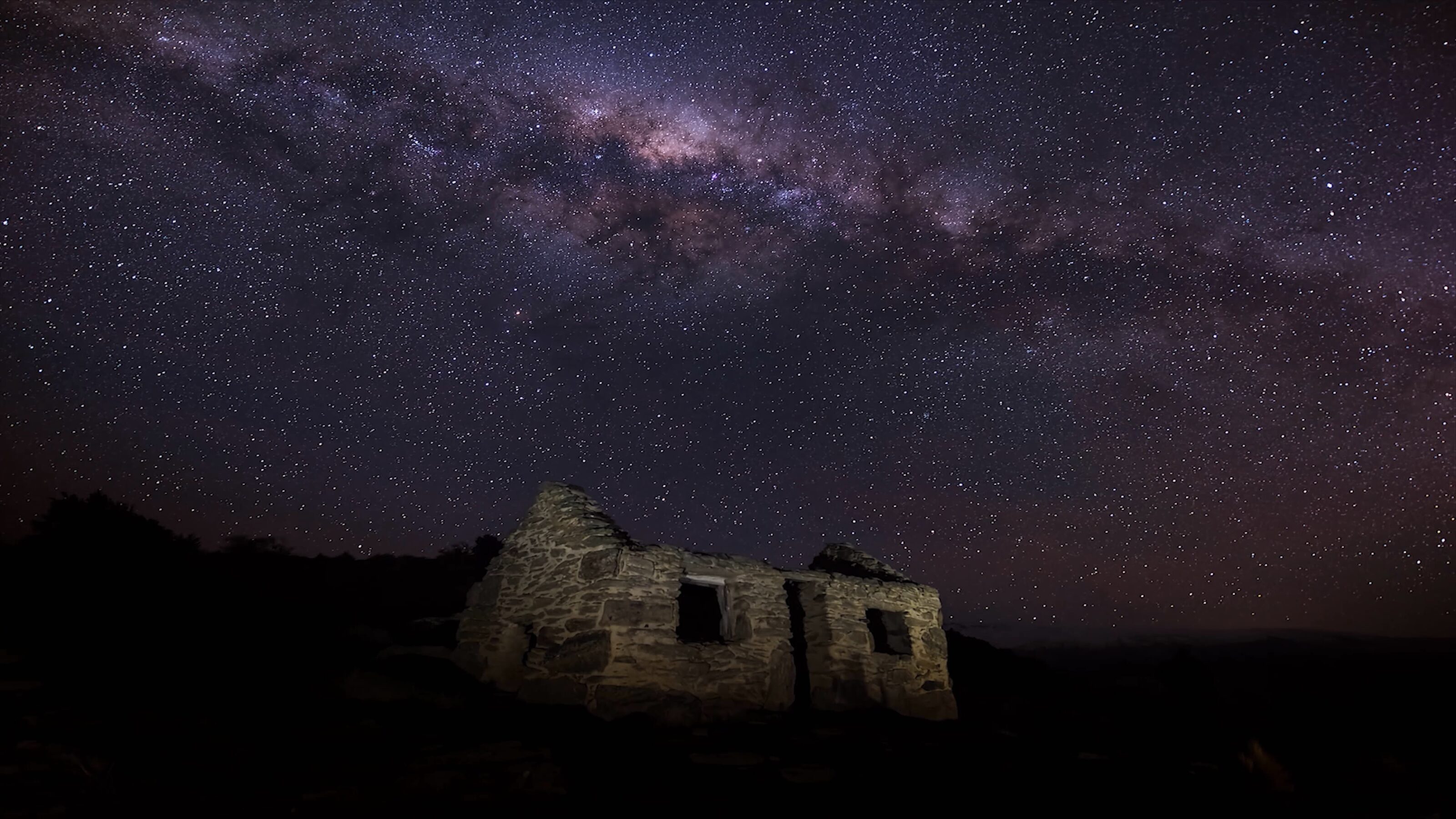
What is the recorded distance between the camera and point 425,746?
24.0ft

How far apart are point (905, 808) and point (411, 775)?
16.4ft

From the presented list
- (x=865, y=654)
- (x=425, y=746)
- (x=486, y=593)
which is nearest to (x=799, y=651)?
(x=865, y=654)

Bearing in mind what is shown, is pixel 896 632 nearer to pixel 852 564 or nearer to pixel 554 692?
pixel 852 564

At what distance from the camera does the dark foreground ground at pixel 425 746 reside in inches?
233

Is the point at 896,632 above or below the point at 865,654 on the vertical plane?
above

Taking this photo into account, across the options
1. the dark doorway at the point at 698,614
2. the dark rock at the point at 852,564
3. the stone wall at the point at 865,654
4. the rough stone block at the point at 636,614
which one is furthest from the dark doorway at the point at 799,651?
the dark doorway at the point at 698,614

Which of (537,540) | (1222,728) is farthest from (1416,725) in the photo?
(537,540)

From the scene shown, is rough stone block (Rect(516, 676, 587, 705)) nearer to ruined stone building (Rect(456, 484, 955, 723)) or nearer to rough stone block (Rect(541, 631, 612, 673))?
ruined stone building (Rect(456, 484, 955, 723))

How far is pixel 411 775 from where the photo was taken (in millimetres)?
6156

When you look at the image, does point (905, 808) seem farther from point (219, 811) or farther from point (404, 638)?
point (404, 638)

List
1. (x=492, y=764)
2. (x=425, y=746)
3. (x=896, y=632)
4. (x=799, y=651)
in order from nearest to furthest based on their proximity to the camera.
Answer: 1. (x=492, y=764)
2. (x=425, y=746)
3. (x=896, y=632)
4. (x=799, y=651)

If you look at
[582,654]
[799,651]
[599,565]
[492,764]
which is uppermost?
[599,565]

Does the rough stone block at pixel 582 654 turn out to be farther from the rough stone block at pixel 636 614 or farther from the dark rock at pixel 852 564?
the dark rock at pixel 852 564

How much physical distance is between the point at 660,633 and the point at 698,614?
15.8 metres
